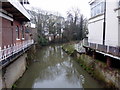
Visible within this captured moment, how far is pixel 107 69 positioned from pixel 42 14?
38414 mm

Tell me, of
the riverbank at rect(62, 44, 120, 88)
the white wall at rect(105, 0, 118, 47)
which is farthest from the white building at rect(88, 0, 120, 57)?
the riverbank at rect(62, 44, 120, 88)

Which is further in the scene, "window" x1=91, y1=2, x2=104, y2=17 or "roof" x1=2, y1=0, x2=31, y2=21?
"window" x1=91, y1=2, x2=104, y2=17

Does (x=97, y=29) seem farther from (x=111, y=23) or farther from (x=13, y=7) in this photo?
(x=13, y=7)

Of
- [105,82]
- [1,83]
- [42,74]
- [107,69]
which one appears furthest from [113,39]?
[1,83]

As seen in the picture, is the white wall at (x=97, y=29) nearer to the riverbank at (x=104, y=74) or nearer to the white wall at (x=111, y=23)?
the white wall at (x=111, y=23)

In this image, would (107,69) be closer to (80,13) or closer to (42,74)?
(42,74)

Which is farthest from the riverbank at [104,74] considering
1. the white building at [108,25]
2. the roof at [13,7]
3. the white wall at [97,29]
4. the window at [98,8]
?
the roof at [13,7]

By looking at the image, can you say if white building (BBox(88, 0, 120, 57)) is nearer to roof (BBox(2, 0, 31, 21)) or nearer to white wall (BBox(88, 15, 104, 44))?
white wall (BBox(88, 15, 104, 44))

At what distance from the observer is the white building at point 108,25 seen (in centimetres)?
1134

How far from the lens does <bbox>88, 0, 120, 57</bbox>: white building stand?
11.3 m

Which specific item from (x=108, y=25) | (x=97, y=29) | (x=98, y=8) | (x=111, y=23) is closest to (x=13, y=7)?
(x=111, y=23)

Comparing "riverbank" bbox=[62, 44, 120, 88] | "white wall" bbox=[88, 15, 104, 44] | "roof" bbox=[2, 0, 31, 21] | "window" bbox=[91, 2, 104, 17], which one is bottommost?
"riverbank" bbox=[62, 44, 120, 88]

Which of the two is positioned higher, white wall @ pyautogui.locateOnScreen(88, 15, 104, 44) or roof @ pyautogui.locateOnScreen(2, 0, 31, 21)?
roof @ pyautogui.locateOnScreen(2, 0, 31, 21)

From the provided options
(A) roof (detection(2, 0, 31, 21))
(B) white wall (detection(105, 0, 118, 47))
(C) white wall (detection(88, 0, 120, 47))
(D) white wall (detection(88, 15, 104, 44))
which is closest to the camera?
(A) roof (detection(2, 0, 31, 21))
